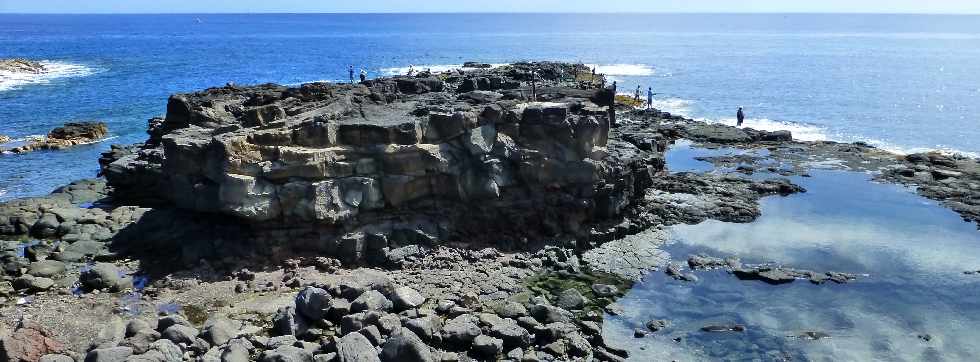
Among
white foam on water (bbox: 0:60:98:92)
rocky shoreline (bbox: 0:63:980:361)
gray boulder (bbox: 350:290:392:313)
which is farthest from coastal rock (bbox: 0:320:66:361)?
white foam on water (bbox: 0:60:98:92)

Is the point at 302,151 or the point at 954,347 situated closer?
the point at 954,347

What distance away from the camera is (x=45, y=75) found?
317 ft

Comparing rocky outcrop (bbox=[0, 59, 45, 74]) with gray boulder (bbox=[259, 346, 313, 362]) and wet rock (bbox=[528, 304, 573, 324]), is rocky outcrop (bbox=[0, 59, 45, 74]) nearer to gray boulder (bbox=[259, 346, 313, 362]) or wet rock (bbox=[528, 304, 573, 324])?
gray boulder (bbox=[259, 346, 313, 362])

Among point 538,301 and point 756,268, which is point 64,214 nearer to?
point 538,301

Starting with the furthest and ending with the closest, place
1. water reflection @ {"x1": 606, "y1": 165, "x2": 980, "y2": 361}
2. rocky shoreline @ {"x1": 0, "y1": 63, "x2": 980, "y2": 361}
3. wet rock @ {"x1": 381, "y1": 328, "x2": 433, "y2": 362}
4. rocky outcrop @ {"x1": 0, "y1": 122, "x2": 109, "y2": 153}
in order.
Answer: rocky outcrop @ {"x1": 0, "y1": 122, "x2": 109, "y2": 153} < water reflection @ {"x1": 606, "y1": 165, "x2": 980, "y2": 361} < rocky shoreline @ {"x1": 0, "y1": 63, "x2": 980, "y2": 361} < wet rock @ {"x1": 381, "y1": 328, "x2": 433, "y2": 362}

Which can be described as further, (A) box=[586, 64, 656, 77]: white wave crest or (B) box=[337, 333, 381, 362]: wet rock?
(A) box=[586, 64, 656, 77]: white wave crest

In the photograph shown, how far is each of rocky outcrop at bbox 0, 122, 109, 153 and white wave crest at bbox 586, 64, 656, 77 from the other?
63.6 m

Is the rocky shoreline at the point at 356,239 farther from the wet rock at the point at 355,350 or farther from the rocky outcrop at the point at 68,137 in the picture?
the rocky outcrop at the point at 68,137

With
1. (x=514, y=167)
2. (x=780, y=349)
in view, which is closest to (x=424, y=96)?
(x=514, y=167)

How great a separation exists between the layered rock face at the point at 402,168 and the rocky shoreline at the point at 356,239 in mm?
83

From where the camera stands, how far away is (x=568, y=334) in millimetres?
22234

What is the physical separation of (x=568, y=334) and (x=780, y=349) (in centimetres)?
655

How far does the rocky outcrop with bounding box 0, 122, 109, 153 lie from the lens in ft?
171

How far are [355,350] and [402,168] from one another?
11.1 meters
